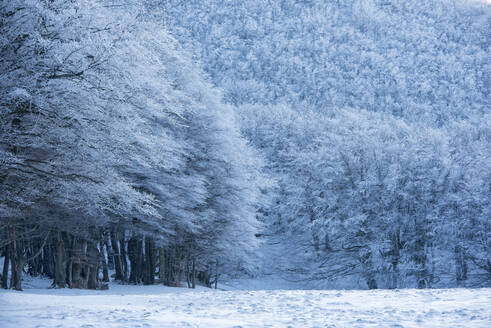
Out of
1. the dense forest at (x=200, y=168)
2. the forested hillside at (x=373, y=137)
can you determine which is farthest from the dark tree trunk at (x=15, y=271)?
the forested hillside at (x=373, y=137)

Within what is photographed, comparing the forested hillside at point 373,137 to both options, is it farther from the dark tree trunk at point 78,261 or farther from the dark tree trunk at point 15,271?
the dark tree trunk at point 15,271

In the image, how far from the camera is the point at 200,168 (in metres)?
20.3

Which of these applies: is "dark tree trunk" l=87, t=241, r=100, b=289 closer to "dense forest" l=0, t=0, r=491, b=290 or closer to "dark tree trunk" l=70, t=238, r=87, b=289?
"dense forest" l=0, t=0, r=491, b=290

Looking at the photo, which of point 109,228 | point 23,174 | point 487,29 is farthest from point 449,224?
point 487,29

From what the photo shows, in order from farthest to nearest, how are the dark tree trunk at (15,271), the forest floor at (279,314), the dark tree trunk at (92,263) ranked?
the dark tree trunk at (92,263) < the dark tree trunk at (15,271) < the forest floor at (279,314)

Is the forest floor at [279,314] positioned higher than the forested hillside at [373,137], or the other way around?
the forested hillside at [373,137]

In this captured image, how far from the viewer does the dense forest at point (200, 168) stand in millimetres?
8078

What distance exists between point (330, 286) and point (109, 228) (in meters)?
18.0

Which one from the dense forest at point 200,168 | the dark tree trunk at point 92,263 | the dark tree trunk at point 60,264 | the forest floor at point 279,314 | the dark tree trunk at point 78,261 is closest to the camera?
the forest floor at point 279,314

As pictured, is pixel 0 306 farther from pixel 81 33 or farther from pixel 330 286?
pixel 330 286

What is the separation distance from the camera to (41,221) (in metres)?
12.7

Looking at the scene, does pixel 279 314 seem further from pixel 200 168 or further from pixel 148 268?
pixel 148 268

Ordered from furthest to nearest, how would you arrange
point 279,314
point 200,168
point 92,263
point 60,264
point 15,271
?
point 200,168 < point 92,263 < point 60,264 < point 15,271 < point 279,314

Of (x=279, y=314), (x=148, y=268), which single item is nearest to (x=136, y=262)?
(x=148, y=268)
